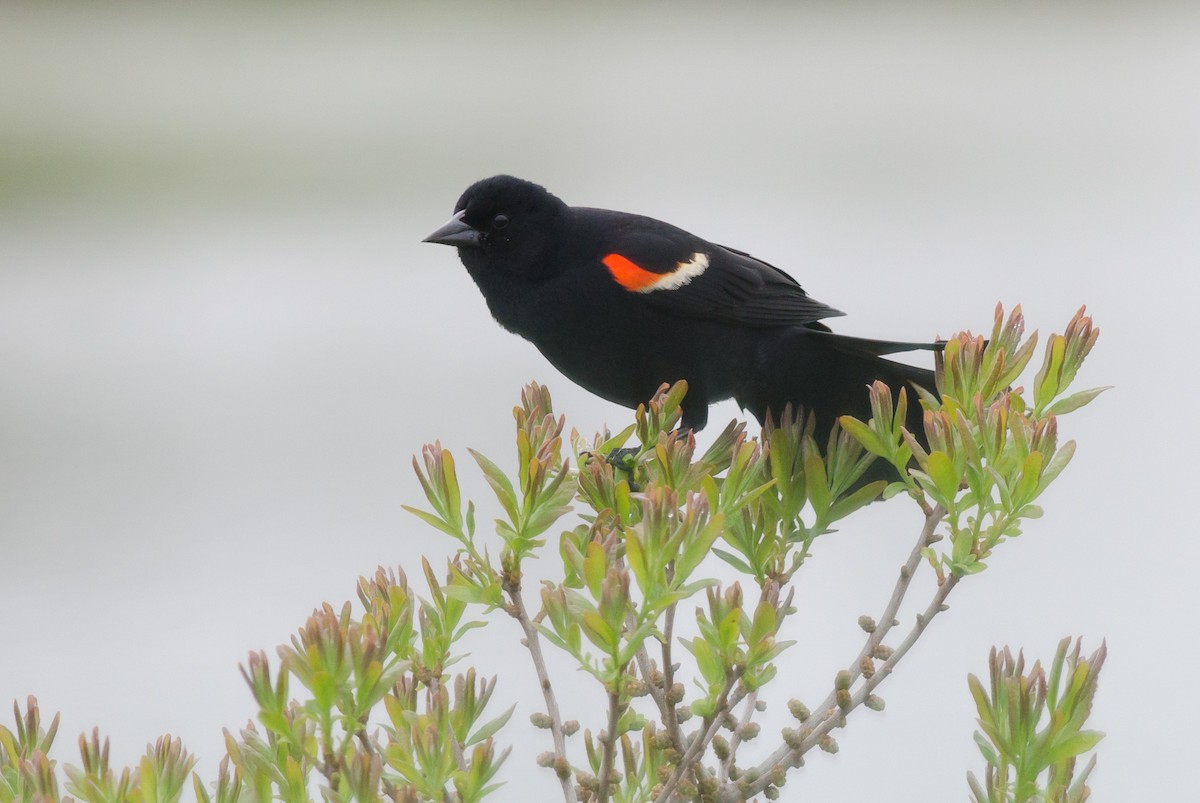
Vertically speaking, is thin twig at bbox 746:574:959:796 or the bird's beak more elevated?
the bird's beak

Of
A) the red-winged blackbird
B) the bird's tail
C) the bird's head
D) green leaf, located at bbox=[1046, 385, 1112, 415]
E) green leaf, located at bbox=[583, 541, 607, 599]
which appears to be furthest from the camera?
the bird's head

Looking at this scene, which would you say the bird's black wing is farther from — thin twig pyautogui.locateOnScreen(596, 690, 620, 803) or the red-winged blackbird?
thin twig pyautogui.locateOnScreen(596, 690, 620, 803)

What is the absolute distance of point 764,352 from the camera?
1055 millimetres

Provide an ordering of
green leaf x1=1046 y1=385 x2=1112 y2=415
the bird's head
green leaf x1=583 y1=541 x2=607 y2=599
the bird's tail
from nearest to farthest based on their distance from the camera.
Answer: green leaf x1=583 y1=541 x2=607 y2=599, green leaf x1=1046 y1=385 x2=1112 y2=415, the bird's tail, the bird's head

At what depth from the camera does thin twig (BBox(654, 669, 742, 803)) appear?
528 millimetres

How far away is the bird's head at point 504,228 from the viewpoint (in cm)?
118

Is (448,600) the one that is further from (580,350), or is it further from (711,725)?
(580,350)

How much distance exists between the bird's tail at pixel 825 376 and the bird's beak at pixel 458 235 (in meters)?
0.33

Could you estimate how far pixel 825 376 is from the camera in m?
0.99

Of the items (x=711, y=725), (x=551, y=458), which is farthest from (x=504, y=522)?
(x=711, y=725)

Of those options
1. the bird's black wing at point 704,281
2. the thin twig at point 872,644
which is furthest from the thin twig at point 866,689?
the bird's black wing at point 704,281

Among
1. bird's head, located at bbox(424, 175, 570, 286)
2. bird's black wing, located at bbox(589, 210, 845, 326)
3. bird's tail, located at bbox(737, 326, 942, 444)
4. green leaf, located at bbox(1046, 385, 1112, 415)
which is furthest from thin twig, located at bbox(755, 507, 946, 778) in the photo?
bird's head, located at bbox(424, 175, 570, 286)

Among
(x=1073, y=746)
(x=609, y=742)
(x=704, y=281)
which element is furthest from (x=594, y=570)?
(x=704, y=281)

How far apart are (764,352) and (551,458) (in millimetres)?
503
